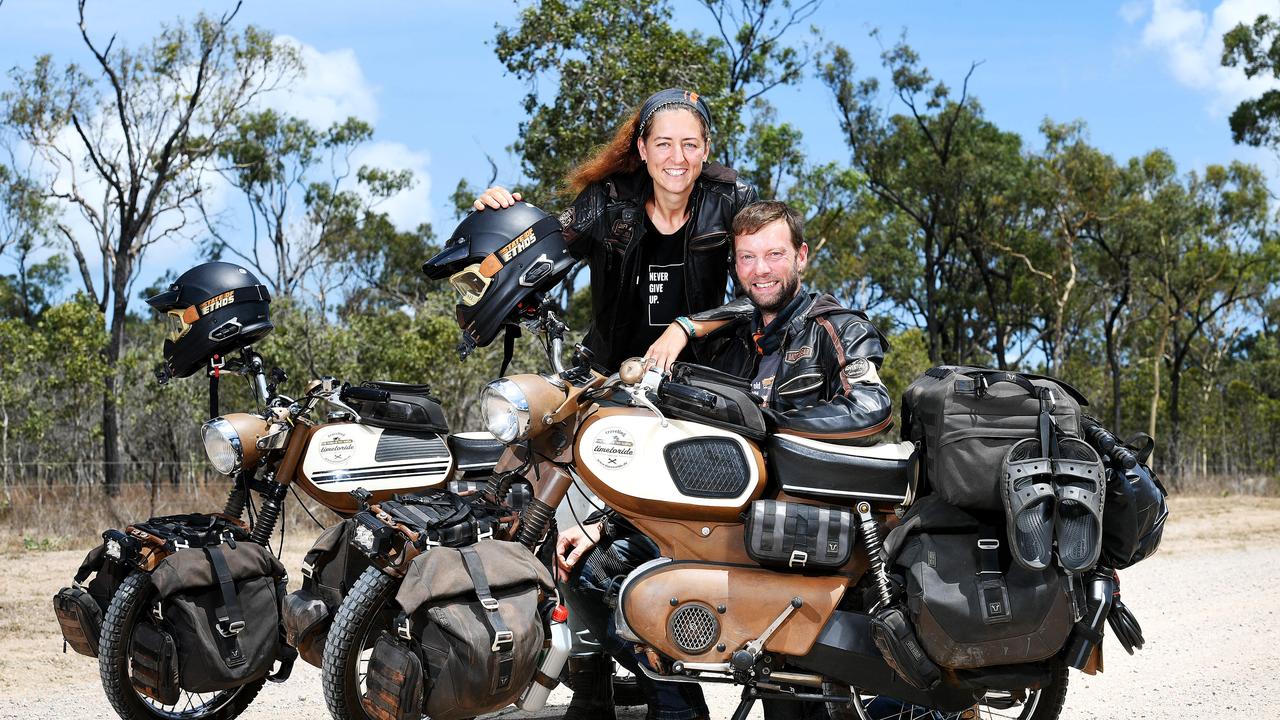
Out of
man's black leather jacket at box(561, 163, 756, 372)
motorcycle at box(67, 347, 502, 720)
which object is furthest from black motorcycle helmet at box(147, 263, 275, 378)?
man's black leather jacket at box(561, 163, 756, 372)

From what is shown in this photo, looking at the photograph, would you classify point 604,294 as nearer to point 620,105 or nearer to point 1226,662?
point 1226,662

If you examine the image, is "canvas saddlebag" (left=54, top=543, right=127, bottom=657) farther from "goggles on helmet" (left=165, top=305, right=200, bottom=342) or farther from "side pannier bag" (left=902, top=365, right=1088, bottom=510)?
"side pannier bag" (left=902, top=365, right=1088, bottom=510)

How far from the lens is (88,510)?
13.0 metres

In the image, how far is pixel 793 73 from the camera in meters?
27.6

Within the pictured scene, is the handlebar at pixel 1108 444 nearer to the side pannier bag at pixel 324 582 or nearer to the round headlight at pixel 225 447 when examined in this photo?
the side pannier bag at pixel 324 582

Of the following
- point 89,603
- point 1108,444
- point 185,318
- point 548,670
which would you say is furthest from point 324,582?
Result: point 1108,444

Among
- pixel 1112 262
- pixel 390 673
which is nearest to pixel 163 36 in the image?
pixel 1112 262

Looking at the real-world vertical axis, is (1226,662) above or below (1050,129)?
below

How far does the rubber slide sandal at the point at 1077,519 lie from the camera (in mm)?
3104

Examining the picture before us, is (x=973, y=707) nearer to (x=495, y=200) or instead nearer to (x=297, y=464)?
(x=495, y=200)

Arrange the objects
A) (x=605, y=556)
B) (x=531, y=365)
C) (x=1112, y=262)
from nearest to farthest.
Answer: (x=605, y=556), (x=531, y=365), (x=1112, y=262)

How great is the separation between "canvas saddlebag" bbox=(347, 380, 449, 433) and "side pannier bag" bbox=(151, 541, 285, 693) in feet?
2.18

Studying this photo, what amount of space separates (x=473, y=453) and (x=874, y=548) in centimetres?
185

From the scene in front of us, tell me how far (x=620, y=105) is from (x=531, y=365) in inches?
220
